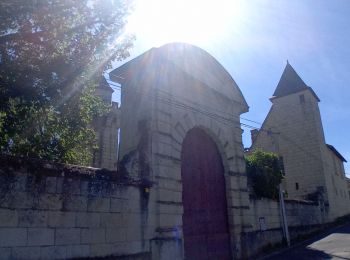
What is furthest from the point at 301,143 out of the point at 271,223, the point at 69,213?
the point at 69,213

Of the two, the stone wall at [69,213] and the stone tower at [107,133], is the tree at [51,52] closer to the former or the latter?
the stone wall at [69,213]

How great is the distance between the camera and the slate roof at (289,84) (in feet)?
76.4

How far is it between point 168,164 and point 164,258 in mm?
2060

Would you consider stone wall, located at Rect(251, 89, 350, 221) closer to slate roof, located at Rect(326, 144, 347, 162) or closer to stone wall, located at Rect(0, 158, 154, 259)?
slate roof, located at Rect(326, 144, 347, 162)

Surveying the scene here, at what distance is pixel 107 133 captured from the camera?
2003cm

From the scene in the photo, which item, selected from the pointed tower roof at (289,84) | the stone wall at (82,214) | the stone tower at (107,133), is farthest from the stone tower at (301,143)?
the stone wall at (82,214)

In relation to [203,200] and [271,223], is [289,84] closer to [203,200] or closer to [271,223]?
[271,223]

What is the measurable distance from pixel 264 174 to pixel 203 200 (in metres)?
4.75

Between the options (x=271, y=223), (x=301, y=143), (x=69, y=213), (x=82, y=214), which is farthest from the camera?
(x=301, y=143)

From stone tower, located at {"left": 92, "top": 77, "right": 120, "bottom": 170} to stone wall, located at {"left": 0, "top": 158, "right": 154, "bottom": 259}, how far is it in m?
12.1

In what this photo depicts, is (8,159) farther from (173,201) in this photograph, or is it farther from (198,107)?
(198,107)

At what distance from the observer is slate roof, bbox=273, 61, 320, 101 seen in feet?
76.4

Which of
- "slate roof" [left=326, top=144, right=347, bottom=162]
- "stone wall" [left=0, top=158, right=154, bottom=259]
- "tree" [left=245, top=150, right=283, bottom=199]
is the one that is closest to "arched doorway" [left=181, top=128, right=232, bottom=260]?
"stone wall" [left=0, top=158, right=154, bottom=259]

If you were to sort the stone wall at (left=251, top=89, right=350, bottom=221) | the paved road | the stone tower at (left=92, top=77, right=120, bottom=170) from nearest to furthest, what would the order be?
the paved road → the stone tower at (left=92, top=77, right=120, bottom=170) → the stone wall at (left=251, top=89, right=350, bottom=221)
